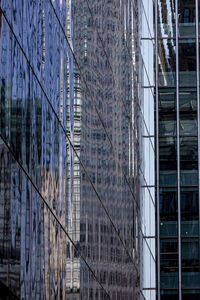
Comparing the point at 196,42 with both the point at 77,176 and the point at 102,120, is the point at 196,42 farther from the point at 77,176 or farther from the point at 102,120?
the point at 77,176

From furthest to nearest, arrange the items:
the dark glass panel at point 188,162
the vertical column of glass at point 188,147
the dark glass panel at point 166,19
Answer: the dark glass panel at point 166,19, the dark glass panel at point 188,162, the vertical column of glass at point 188,147

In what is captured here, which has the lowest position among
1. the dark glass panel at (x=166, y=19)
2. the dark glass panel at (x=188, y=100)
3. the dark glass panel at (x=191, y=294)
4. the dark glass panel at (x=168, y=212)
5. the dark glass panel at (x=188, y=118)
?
the dark glass panel at (x=191, y=294)

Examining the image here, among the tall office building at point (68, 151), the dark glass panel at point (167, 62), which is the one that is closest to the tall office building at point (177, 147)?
the dark glass panel at point (167, 62)

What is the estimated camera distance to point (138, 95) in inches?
1344

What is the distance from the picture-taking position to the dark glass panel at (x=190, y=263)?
4059cm

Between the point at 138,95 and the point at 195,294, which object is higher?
the point at 138,95

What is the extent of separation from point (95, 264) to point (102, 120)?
349cm

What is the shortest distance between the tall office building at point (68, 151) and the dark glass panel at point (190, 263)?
8.89 meters

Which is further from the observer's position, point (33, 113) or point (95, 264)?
point (95, 264)

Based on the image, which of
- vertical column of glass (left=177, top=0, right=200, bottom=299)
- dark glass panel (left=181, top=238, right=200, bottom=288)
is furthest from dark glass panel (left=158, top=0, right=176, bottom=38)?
dark glass panel (left=181, top=238, right=200, bottom=288)

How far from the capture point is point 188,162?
139ft

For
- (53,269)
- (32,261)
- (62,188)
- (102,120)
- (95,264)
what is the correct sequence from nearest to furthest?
(32,261)
(53,269)
(62,188)
(95,264)
(102,120)

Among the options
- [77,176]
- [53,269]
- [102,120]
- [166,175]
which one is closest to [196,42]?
[166,175]

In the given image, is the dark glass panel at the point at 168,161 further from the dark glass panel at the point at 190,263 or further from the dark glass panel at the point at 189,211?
the dark glass panel at the point at 190,263
